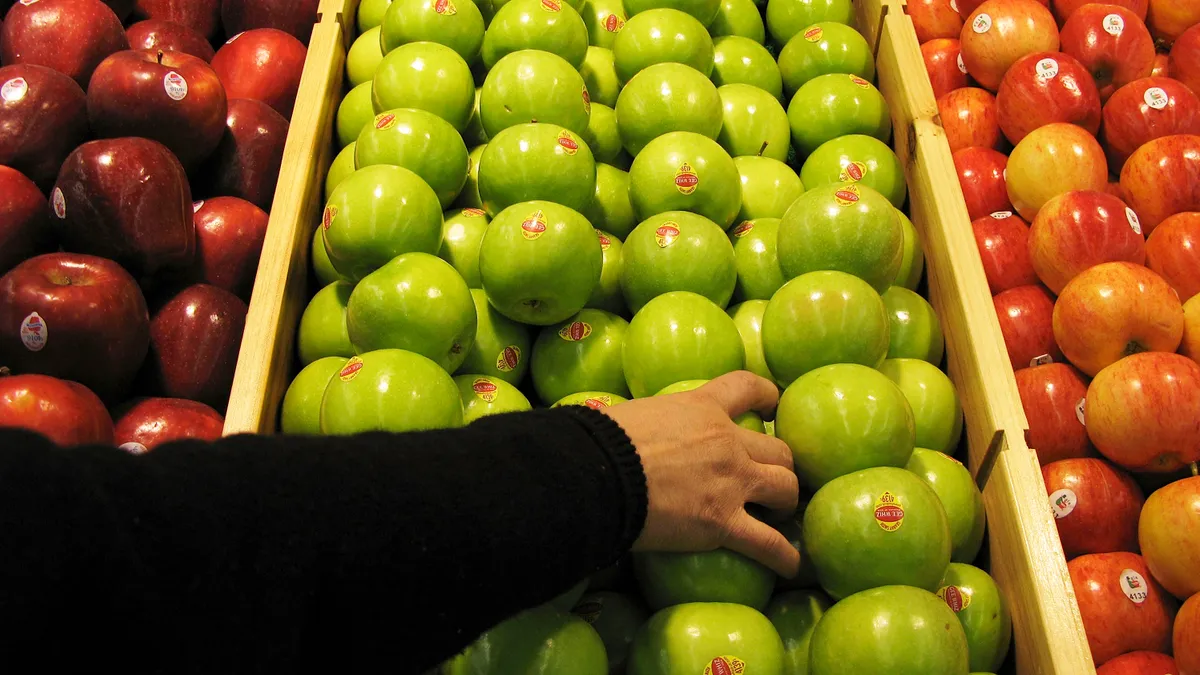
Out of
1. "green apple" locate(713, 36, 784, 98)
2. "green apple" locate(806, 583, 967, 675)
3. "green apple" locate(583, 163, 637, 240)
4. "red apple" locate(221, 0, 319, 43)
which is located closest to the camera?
"green apple" locate(806, 583, 967, 675)

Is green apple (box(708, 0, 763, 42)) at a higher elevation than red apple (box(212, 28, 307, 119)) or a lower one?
higher

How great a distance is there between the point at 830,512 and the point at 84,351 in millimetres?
1356

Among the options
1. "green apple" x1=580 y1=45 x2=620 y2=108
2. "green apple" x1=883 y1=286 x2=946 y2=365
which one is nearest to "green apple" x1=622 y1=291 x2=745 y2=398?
"green apple" x1=883 y1=286 x2=946 y2=365

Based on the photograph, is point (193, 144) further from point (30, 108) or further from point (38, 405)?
point (38, 405)

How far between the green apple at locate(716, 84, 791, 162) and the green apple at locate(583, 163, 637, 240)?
0.27 m

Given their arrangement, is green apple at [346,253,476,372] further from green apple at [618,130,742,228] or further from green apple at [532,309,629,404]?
green apple at [618,130,742,228]

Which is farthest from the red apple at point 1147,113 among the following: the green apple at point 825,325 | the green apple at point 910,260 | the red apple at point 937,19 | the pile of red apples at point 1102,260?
the green apple at point 825,325

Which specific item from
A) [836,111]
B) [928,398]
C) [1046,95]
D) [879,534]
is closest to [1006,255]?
[1046,95]

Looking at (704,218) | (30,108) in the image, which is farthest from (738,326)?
(30,108)

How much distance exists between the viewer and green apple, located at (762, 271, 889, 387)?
151 centimetres

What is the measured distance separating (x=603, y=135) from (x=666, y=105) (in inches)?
7.8

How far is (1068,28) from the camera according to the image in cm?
262

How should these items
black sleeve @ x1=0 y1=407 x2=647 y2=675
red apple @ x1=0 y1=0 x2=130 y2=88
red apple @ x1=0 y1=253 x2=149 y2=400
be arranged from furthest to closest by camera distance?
red apple @ x1=0 y1=0 x2=130 y2=88
red apple @ x1=0 y1=253 x2=149 y2=400
black sleeve @ x1=0 y1=407 x2=647 y2=675

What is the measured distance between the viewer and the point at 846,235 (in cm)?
163
